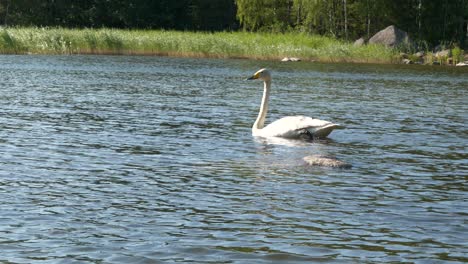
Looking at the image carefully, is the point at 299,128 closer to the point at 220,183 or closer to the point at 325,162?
the point at 325,162

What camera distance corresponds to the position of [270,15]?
81.4m

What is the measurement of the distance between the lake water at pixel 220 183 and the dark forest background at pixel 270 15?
46.5 m

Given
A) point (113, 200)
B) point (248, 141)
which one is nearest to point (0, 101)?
point (248, 141)

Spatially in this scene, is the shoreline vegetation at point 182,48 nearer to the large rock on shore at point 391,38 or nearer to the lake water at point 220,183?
the large rock on shore at point 391,38

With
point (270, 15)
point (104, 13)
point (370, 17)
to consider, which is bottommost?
point (370, 17)

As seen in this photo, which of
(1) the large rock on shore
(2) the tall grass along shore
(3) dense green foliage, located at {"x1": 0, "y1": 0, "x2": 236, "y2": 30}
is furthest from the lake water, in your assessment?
(3) dense green foliage, located at {"x1": 0, "y1": 0, "x2": 236, "y2": 30}

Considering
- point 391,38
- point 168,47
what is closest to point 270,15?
point 391,38

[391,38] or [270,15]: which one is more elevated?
[270,15]

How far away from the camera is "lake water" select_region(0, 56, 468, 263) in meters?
9.72

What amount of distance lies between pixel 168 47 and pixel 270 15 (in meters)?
22.9

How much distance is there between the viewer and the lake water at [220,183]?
9719 millimetres

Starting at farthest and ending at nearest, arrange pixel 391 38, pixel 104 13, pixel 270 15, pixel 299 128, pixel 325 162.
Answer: pixel 104 13, pixel 270 15, pixel 391 38, pixel 299 128, pixel 325 162

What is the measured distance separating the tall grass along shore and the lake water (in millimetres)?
28174

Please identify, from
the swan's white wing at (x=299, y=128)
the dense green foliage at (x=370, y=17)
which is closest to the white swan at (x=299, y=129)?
the swan's white wing at (x=299, y=128)
